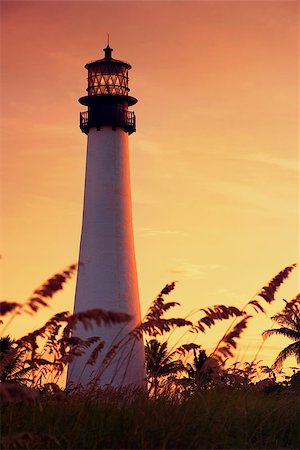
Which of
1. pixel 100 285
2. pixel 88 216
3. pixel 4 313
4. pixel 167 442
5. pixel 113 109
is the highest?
pixel 113 109

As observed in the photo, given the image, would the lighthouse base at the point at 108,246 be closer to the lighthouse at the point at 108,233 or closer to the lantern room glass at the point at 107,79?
the lighthouse at the point at 108,233

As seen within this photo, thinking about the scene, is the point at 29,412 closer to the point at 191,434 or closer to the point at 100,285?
the point at 191,434

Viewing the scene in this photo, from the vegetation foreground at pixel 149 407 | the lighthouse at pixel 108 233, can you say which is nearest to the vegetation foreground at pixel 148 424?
the vegetation foreground at pixel 149 407

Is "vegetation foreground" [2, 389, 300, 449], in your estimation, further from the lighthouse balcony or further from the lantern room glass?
the lantern room glass

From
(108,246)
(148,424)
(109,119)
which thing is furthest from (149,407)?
(109,119)

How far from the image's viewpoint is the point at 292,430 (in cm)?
959

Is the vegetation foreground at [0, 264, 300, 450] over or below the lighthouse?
below

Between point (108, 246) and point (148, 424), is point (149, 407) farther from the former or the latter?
point (108, 246)

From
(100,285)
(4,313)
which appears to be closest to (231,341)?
(4,313)

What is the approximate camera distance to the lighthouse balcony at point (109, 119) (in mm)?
32094

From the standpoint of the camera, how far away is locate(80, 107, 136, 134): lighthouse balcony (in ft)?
105

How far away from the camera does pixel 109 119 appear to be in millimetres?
32125

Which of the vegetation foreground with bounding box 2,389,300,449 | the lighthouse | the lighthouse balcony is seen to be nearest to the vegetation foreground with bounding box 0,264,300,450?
the vegetation foreground with bounding box 2,389,300,449

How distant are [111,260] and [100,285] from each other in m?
1.02
